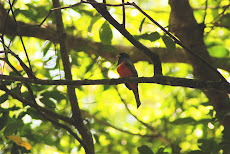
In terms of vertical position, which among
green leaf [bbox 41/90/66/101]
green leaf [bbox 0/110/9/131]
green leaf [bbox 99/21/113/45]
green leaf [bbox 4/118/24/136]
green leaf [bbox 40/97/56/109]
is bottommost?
green leaf [bbox 4/118/24/136]

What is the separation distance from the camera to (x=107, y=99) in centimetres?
428

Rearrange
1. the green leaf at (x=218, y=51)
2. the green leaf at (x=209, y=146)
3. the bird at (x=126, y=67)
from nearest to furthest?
1. the green leaf at (x=209, y=146)
2. the green leaf at (x=218, y=51)
3. the bird at (x=126, y=67)

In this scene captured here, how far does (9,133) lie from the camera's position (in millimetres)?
2805

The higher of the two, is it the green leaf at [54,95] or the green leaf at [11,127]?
the green leaf at [54,95]

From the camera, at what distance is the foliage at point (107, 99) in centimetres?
282

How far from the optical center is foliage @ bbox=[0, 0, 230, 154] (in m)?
2.82

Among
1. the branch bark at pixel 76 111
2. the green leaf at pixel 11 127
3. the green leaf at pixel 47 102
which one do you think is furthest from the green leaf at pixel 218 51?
the green leaf at pixel 11 127

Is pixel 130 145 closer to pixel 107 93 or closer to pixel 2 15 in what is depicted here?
pixel 107 93

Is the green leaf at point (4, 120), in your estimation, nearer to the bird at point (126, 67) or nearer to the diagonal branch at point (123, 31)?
the diagonal branch at point (123, 31)

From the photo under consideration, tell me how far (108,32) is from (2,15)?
80.9 inches

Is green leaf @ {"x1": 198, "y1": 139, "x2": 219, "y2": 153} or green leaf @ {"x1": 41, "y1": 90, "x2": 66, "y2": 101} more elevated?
green leaf @ {"x1": 41, "y1": 90, "x2": 66, "y2": 101}

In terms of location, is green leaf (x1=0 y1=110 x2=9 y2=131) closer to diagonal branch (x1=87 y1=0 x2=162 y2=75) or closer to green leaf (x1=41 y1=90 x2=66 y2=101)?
green leaf (x1=41 y1=90 x2=66 y2=101)

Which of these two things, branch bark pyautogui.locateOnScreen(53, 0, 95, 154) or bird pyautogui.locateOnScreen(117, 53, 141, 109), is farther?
bird pyautogui.locateOnScreen(117, 53, 141, 109)

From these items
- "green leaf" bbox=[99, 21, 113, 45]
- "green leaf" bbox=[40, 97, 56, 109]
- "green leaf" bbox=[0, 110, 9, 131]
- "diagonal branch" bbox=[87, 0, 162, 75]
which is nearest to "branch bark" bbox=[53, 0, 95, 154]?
"green leaf" bbox=[40, 97, 56, 109]
